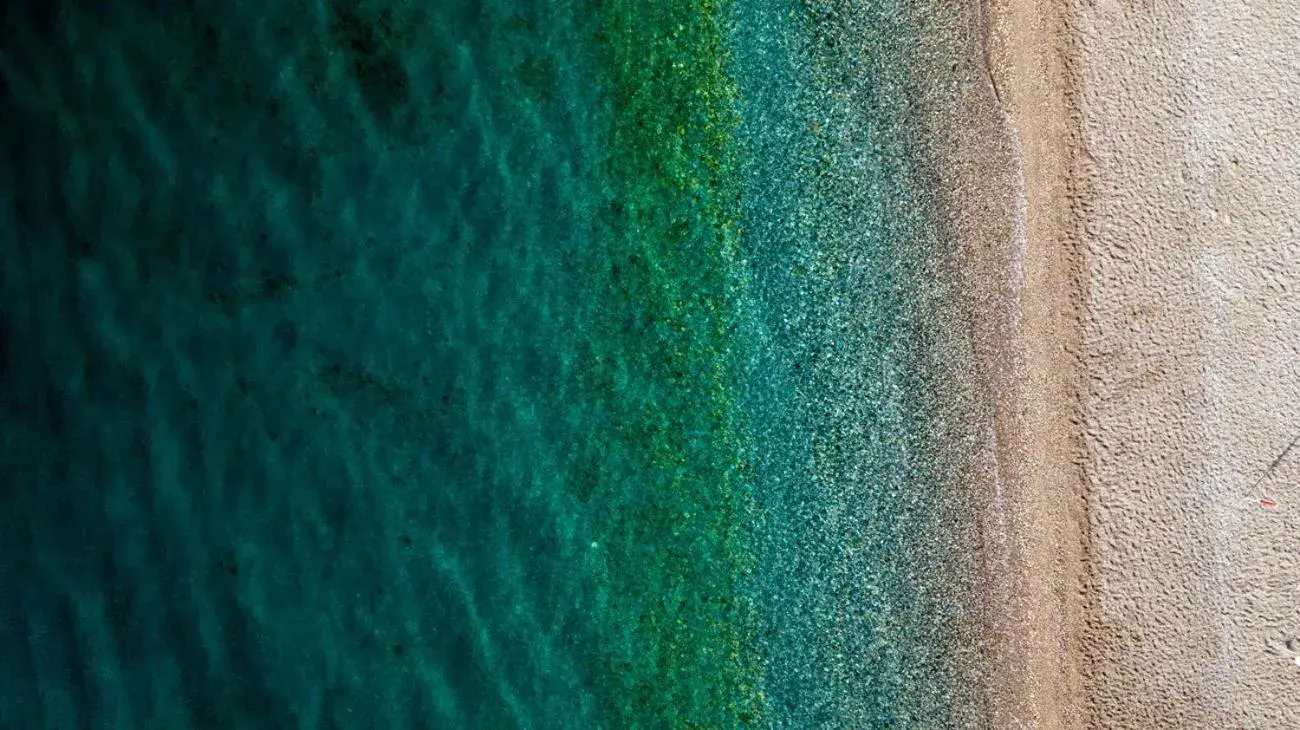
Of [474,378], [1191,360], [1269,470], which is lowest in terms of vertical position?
[1269,470]

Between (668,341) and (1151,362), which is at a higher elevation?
(668,341)

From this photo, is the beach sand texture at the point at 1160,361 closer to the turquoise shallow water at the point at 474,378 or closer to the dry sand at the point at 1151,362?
the dry sand at the point at 1151,362

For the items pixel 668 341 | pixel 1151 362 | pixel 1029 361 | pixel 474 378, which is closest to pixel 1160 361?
pixel 1151 362

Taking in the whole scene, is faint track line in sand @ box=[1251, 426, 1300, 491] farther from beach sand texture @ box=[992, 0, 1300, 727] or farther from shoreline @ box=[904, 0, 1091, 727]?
shoreline @ box=[904, 0, 1091, 727]

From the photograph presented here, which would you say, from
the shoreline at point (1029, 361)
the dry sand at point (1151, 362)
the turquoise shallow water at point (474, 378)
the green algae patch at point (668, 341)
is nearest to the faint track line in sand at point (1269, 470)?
the dry sand at point (1151, 362)

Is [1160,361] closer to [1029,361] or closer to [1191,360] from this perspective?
[1191,360]
